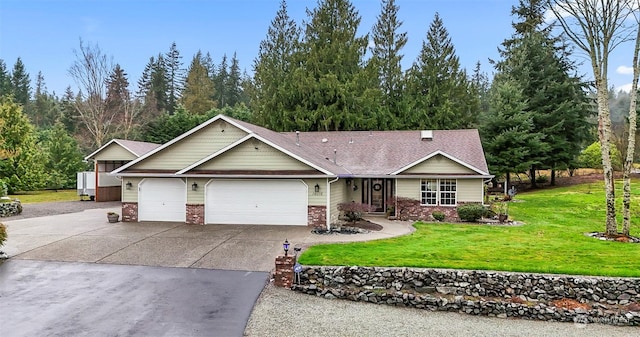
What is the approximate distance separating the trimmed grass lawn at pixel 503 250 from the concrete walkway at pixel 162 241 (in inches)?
53.7

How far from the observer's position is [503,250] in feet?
39.2

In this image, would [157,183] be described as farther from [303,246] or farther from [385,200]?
[385,200]

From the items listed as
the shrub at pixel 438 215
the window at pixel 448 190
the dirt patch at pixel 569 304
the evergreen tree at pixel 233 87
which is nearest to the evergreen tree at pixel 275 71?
the window at pixel 448 190

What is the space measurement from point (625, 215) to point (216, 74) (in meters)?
60.2

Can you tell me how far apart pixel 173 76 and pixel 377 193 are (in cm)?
4638

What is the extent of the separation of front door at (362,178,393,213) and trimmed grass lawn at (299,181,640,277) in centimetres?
312

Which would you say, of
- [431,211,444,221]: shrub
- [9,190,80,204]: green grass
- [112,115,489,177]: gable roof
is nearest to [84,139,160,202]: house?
[9,190,80,204]: green grass

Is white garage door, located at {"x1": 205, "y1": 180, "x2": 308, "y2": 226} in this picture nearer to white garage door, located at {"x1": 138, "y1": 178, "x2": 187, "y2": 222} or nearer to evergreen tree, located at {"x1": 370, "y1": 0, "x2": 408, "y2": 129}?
white garage door, located at {"x1": 138, "y1": 178, "x2": 187, "y2": 222}

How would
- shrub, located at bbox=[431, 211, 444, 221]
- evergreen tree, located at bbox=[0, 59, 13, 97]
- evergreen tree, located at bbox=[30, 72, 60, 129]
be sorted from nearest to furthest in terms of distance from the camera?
1. shrub, located at bbox=[431, 211, 444, 221]
2. evergreen tree, located at bbox=[0, 59, 13, 97]
3. evergreen tree, located at bbox=[30, 72, 60, 129]

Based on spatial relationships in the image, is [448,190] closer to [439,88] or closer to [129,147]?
[439,88]

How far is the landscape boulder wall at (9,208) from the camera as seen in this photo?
62.5 feet

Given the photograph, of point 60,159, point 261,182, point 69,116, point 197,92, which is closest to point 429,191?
point 261,182

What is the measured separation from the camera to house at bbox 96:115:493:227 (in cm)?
1631

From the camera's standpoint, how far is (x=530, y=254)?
453 inches
